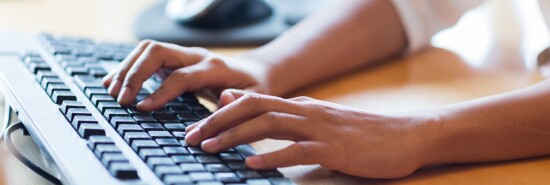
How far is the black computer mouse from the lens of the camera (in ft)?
4.01

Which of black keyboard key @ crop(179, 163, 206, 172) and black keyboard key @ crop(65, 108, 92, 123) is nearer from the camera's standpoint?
black keyboard key @ crop(179, 163, 206, 172)

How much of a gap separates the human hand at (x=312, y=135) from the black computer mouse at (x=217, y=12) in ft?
1.60

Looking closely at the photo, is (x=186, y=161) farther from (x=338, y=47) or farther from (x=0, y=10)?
(x=0, y=10)

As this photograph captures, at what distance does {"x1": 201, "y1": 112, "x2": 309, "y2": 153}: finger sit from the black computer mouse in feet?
1.69

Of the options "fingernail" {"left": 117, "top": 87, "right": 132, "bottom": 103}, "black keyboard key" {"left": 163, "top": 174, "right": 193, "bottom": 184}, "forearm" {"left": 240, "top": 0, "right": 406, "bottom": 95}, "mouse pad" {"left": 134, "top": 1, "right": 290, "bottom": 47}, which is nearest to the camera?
"black keyboard key" {"left": 163, "top": 174, "right": 193, "bottom": 184}

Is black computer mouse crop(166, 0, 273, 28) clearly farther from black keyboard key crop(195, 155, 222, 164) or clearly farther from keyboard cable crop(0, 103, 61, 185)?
black keyboard key crop(195, 155, 222, 164)

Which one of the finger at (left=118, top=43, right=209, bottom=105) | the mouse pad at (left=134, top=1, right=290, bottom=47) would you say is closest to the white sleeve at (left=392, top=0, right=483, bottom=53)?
the mouse pad at (left=134, top=1, right=290, bottom=47)

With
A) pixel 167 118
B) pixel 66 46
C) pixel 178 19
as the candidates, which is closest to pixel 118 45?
pixel 66 46

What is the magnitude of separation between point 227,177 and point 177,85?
0.23 meters

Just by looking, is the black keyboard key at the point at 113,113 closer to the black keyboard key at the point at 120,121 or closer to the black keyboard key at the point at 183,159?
the black keyboard key at the point at 120,121

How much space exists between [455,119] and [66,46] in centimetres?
48

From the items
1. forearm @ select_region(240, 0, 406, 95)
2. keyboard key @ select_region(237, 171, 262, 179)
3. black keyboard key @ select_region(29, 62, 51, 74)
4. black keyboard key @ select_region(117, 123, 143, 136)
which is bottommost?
keyboard key @ select_region(237, 171, 262, 179)

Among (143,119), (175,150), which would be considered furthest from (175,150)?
(143,119)

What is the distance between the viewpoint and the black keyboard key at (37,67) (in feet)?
3.01
